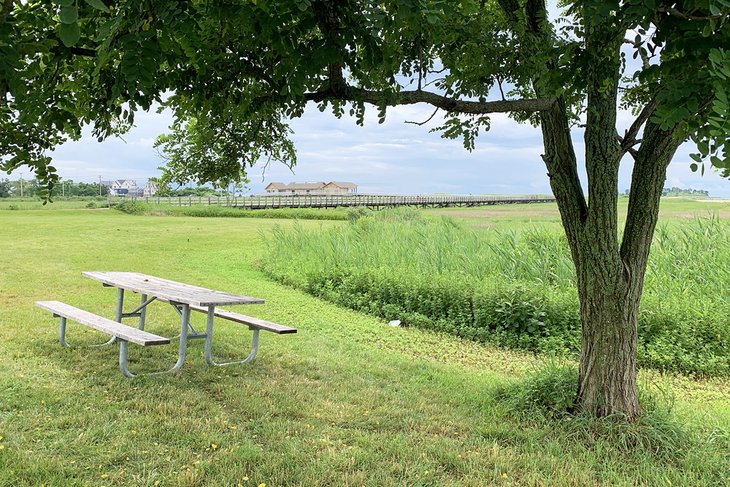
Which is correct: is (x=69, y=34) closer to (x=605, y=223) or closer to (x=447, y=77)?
(x=447, y=77)

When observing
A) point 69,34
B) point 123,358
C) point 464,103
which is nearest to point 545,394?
point 464,103

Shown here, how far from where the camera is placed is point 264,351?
20.6 feet

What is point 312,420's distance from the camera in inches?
167

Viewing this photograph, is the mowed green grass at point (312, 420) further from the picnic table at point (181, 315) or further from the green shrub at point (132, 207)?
the green shrub at point (132, 207)

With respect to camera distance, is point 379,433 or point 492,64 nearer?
point 492,64

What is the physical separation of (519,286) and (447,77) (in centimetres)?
420

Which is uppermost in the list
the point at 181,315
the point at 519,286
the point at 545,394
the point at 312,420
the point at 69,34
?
the point at 69,34

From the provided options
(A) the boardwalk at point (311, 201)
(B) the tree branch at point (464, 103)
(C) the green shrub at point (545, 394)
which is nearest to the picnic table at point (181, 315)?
(C) the green shrub at point (545, 394)

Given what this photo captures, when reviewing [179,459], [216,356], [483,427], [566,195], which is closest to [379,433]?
[483,427]

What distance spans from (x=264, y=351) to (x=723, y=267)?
6255 millimetres

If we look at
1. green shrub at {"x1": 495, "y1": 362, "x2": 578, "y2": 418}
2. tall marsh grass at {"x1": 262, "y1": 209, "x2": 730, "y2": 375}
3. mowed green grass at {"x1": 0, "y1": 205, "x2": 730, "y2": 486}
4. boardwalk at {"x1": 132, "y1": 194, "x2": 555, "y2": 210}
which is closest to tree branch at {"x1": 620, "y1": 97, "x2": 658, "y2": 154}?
green shrub at {"x1": 495, "y1": 362, "x2": 578, "y2": 418}

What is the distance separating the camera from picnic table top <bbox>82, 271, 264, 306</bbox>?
512cm

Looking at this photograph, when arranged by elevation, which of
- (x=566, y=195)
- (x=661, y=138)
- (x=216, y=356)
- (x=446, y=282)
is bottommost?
(x=216, y=356)

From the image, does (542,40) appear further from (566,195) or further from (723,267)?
(723,267)
